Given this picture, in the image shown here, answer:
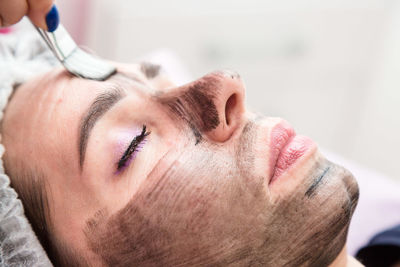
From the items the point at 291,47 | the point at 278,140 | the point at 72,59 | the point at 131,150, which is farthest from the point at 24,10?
the point at 291,47

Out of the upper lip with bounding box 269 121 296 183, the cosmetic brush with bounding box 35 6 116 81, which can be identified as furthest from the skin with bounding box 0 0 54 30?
the upper lip with bounding box 269 121 296 183

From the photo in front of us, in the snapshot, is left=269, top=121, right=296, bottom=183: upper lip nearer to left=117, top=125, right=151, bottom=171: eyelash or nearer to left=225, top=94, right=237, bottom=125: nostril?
left=225, top=94, right=237, bottom=125: nostril

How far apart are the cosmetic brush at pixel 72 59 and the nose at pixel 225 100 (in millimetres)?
237

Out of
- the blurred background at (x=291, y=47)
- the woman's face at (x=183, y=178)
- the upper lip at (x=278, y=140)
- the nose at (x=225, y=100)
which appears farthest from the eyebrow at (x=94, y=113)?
the blurred background at (x=291, y=47)

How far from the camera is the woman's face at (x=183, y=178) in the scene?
653mm

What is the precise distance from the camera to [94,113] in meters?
0.70

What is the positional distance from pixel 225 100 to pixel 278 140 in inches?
4.7

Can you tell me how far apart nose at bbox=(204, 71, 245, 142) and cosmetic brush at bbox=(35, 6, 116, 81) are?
24 cm

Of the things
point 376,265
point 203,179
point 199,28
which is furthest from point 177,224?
point 199,28

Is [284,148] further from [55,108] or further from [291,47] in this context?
[291,47]

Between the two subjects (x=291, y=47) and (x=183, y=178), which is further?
(x=291, y=47)

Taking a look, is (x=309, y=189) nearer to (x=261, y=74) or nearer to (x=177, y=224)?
(x=177, y=224)

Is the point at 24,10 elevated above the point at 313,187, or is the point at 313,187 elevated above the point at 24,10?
the point at 24,10

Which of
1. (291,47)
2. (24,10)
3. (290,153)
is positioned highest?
(24,10)
